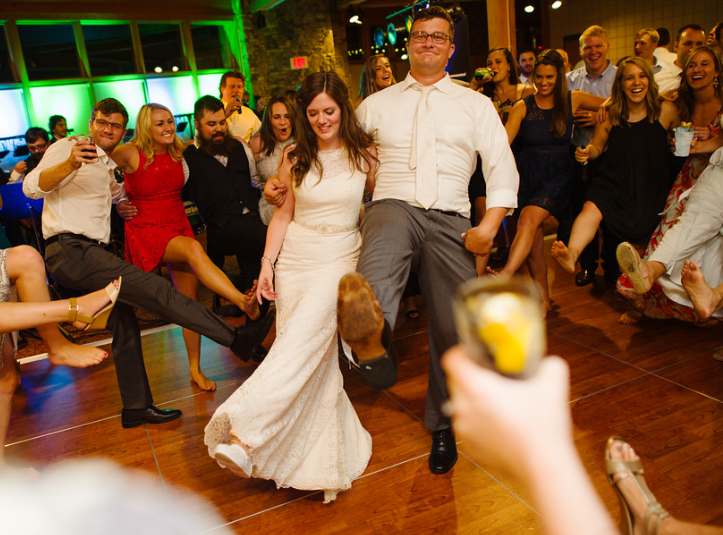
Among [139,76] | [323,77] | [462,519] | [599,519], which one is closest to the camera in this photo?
[599,519]

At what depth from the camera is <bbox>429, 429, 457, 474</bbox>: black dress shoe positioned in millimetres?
2369

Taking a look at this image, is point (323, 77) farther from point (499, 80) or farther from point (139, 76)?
point (139, 76)

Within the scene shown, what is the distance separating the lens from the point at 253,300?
2957mm

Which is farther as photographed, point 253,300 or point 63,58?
point 63,58

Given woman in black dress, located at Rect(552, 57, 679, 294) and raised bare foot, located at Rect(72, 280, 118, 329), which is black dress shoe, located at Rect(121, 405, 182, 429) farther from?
woman in black dress, located at Rect(552, 57, 679, 294)

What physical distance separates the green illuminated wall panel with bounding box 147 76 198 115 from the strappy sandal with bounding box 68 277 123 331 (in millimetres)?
9781

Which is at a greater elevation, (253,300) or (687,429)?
(253,300)

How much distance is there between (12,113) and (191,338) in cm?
905

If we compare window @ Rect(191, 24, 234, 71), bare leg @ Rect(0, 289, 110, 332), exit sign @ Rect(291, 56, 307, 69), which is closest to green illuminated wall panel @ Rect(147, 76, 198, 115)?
window @ Rect(191, 24, 234, 71)

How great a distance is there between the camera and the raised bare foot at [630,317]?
3697mm

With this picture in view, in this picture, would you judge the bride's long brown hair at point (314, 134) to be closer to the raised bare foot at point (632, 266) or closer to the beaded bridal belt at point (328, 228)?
the beaded bridal belt at point (328, 228)

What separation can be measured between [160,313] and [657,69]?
4.80 m

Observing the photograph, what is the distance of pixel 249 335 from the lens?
113 inches

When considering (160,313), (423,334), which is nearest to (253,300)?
(160,313)
